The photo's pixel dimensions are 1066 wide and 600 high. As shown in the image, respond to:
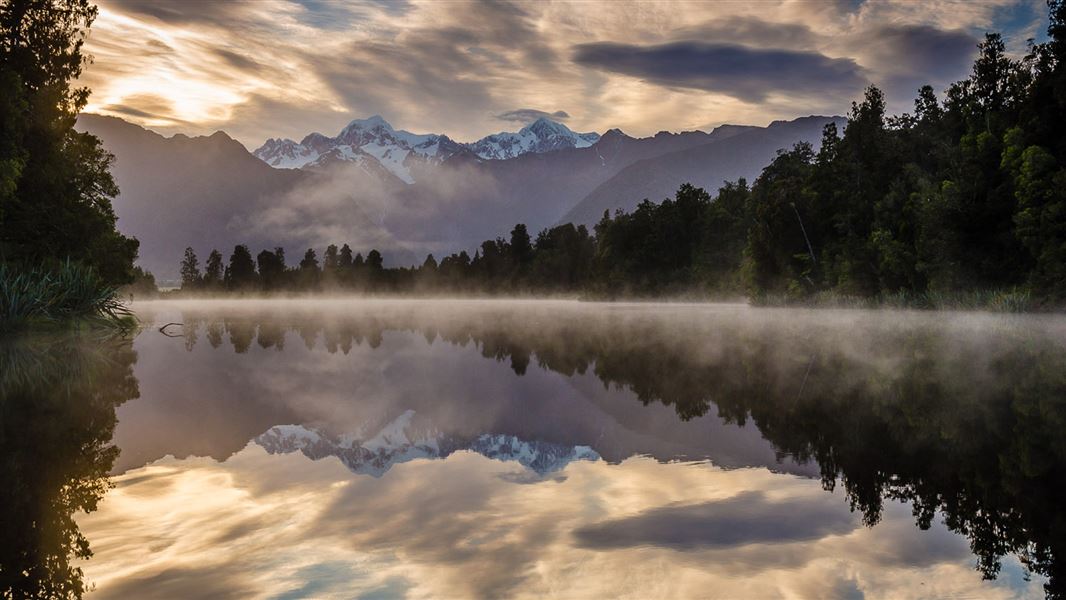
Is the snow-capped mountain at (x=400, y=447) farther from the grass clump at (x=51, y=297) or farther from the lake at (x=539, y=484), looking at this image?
the grass clump at (x=51, y=297)

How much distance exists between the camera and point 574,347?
3544cm

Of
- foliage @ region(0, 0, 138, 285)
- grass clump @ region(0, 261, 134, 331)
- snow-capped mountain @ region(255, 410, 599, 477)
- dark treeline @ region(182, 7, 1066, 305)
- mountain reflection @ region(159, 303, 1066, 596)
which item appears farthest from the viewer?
dark treeline @ region(182, 7, 1066, 305)

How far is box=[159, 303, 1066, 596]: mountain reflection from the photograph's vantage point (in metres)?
8.22

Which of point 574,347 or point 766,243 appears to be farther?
point 766,243

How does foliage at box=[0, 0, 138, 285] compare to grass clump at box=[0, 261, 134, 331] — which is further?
foliage at box=[0, 0, 138, 285]

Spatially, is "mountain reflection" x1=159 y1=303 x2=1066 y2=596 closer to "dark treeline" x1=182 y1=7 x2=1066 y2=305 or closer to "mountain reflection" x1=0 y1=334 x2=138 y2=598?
"mountain reflection" x1=0 y1=334 x2=138 y2=598

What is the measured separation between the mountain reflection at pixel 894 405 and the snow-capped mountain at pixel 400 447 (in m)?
3.73

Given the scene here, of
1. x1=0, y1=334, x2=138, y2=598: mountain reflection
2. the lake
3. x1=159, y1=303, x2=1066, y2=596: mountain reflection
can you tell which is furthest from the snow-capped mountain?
x1=159, y1=303, x2=1066, y2=596: mountain reflection

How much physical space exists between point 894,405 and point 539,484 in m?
9.87

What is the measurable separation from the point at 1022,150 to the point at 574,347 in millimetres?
40958

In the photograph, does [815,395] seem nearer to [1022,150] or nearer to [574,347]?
[574,347]

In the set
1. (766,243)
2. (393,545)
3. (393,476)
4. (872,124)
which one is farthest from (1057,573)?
(766,243)

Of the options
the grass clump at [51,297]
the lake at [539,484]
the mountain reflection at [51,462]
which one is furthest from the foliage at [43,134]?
the lake at [539,484]

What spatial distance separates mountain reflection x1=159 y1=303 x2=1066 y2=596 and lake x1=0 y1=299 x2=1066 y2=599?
0.08 meters
